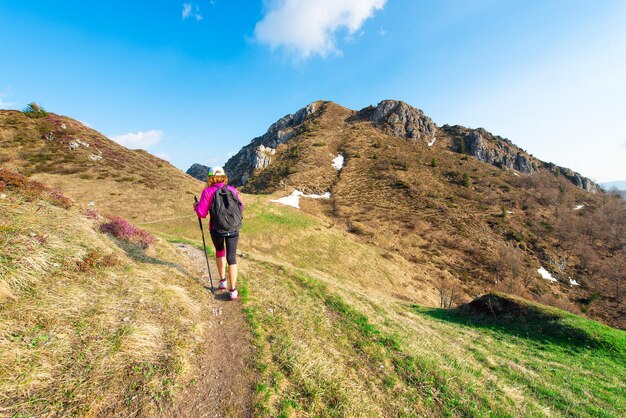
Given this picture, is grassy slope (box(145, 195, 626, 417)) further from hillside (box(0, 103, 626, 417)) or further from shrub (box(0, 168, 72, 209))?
shrub (box(0, 168, 72, 209))

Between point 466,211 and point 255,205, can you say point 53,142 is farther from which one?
point 466,211

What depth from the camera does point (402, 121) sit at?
122m

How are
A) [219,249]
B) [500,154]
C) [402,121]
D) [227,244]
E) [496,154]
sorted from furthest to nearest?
[402,121]
[500,154]
[496,154]
[219,249]
[227,244]

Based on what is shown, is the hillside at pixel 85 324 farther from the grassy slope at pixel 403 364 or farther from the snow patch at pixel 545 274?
the snow patch at pixel 545 274

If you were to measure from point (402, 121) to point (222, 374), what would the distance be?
437 ft

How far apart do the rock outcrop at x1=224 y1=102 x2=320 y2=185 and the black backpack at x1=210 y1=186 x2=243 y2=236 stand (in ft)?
311

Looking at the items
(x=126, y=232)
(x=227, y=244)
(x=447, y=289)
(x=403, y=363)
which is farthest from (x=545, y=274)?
(x=126, y=232)

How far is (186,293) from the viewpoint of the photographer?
8000 millimetres

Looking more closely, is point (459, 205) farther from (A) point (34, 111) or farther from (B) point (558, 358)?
(A) point (34, 111)

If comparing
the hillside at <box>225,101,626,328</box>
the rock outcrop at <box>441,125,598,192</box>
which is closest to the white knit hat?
the hillside at <box>225,101,626,328</box>

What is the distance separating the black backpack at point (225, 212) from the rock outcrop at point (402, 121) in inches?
4797

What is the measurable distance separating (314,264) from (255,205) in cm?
1700

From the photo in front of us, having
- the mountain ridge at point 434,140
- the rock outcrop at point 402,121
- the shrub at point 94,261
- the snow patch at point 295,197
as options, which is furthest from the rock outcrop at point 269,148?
the shrub at point 94,261

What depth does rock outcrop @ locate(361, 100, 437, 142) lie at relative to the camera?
11850cm
